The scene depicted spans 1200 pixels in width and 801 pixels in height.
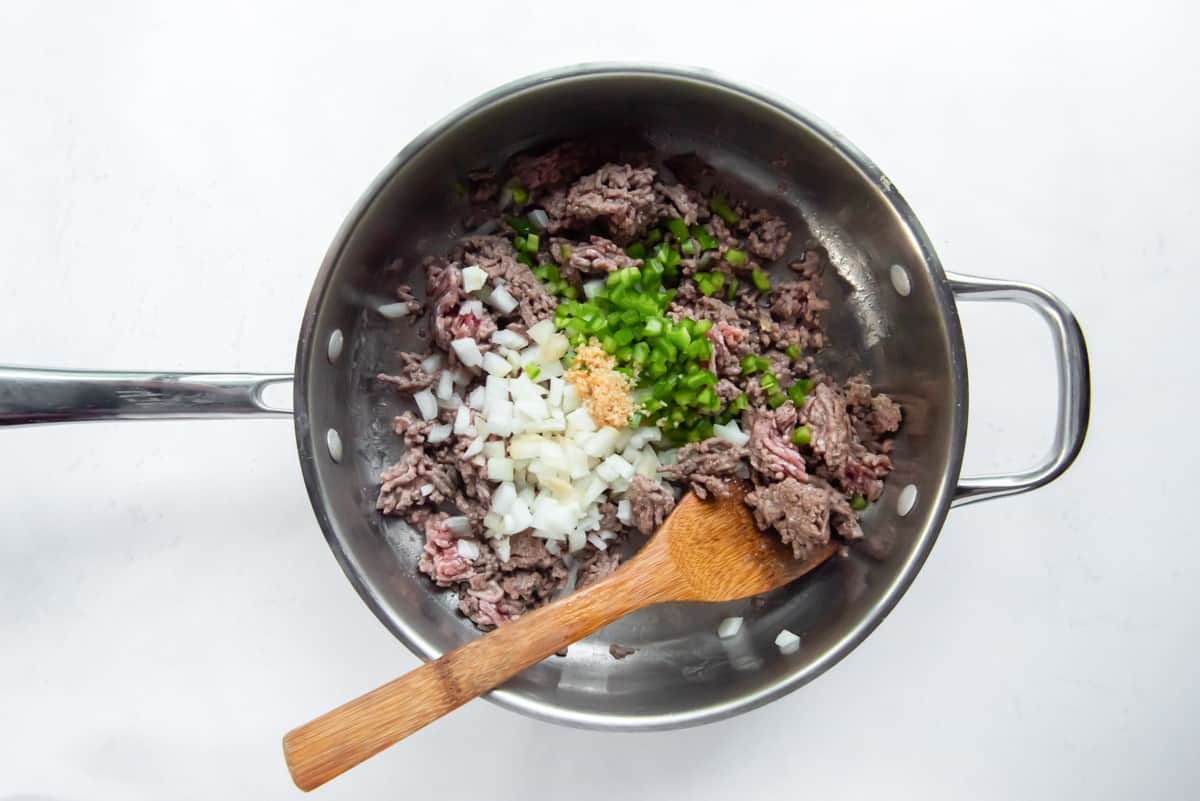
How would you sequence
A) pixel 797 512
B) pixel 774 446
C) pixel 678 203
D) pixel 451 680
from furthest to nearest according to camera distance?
pixel 678 203, pixel 774 446, pixel 797 512, pixel 451 680

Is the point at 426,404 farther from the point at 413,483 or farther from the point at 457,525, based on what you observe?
the point at 457,525

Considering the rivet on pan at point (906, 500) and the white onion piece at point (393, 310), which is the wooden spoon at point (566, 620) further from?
the white onion piece at point (393, 310)

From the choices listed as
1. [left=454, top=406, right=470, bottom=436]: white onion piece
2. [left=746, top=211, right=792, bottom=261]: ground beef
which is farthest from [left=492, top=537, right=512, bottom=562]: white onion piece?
[left=746, top=211, right=792, bottom=261]: ground beef

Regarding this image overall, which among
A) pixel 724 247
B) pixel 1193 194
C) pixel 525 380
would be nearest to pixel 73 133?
pixel 525 380

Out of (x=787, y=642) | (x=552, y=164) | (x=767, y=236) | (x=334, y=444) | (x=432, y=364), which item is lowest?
(x=787, y=642)

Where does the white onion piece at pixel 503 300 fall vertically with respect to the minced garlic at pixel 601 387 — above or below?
above

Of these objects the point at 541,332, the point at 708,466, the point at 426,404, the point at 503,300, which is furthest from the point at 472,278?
the point at 708,466

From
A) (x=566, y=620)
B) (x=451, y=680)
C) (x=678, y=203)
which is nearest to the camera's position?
(x=451, y=680)

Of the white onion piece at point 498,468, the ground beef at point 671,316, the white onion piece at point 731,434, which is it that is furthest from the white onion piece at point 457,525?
the white onion piece at point 731,434
